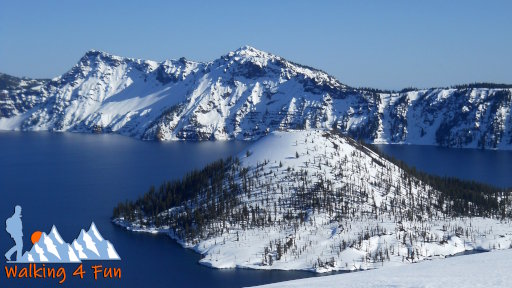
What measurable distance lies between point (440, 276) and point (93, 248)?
92.5 meters

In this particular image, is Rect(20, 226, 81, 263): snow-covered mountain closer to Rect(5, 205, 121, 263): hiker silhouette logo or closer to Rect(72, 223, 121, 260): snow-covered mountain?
Rect(5, 205, 121, 263): hiker silhouette logo

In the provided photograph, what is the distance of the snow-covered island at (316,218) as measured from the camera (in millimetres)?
136000

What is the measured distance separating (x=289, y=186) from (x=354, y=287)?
113m

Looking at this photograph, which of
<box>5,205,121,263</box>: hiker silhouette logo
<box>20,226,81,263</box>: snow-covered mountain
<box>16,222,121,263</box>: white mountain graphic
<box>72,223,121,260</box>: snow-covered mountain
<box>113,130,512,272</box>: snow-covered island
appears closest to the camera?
<box>20,226,81,263</box>: snow-covered mountain

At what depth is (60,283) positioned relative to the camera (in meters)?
114

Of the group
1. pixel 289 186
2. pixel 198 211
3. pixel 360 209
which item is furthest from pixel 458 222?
pixel 198 211

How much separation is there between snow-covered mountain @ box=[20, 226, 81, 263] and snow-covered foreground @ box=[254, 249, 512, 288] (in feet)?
225

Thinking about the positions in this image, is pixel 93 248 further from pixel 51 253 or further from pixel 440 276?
pixel 440 276

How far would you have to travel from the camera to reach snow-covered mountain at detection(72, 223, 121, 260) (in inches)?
5148

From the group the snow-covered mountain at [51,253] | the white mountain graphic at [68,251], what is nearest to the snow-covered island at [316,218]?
the white mountain graphic at [68,251]

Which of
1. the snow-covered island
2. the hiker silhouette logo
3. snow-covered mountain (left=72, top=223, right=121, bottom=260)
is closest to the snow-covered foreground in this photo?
the snow-covered island

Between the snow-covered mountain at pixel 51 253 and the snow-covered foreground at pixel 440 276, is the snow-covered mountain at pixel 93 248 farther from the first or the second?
the snow-covered foreground at pixel 440 276

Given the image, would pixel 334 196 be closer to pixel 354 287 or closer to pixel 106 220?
pixel 106 220

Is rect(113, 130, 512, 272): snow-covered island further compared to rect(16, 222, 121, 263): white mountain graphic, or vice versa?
rect(113, 130, 512, 272): snow-covered island
